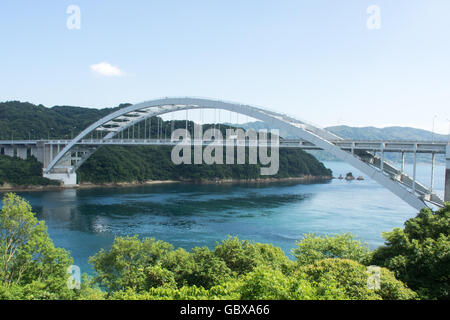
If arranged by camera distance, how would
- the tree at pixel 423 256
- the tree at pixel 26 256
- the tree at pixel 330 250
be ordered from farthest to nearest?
the tree at pixel 330 250 < the tree at pixel 26 256 < the tree at pixel 423 256

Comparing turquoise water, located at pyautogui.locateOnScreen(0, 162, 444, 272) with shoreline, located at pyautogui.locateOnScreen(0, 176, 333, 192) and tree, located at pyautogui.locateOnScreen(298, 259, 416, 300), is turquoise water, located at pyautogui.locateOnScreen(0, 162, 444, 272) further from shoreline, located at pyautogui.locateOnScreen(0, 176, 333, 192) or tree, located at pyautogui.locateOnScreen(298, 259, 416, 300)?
tree, located at pyautogui.locateOnScreen(298, 259, 416, 300)

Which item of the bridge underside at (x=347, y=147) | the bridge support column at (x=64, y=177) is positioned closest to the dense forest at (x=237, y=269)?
the bridge underside at (x=347, y=147)

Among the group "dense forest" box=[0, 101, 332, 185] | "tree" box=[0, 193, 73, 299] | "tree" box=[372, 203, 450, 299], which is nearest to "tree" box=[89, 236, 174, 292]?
"tree" box=[0, 193, 73, 299]

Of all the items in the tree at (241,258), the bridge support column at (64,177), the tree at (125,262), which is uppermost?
the tree at (241,258)

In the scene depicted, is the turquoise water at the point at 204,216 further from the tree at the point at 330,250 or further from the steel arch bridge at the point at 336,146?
the tree at the point at 330,250

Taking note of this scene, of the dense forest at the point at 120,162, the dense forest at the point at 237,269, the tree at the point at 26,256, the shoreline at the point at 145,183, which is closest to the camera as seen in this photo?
the dense forest at the point at 237,269

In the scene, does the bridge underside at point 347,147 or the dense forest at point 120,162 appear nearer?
the bridge underside at point 347,147
